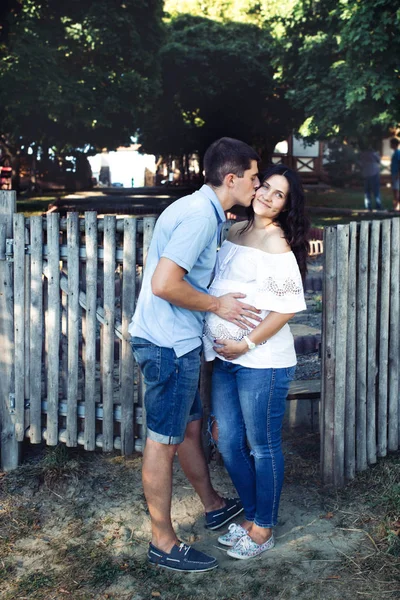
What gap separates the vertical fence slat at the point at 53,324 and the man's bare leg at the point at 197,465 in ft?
3.14

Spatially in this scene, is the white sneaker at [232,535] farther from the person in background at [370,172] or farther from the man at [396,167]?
the person in background at [370,172]

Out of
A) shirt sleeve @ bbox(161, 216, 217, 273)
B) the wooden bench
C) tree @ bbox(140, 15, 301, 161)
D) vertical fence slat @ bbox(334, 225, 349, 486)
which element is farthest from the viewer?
tree @ bbox(140, 15, 301, 161)

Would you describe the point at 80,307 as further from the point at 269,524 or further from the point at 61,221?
the point at 269,524

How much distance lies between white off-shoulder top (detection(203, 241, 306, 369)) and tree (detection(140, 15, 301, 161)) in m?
26.6

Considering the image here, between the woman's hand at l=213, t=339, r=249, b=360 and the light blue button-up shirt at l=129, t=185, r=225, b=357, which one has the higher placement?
the light blue button-up shirt at l=129, t=185, r=225, b=357

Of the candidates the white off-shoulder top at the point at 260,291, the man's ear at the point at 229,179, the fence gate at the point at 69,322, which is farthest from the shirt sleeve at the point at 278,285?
the fence gate at the point at 69,322

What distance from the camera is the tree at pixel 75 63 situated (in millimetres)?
20516

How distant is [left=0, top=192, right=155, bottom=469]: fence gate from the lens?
4.14 metres

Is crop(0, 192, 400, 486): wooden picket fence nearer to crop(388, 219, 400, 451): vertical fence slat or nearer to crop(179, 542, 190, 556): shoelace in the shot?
crop(388, 219, 400, 451): vertical fence slat

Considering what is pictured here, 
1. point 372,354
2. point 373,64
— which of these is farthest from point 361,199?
point 372,354

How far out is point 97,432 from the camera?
4418 mm

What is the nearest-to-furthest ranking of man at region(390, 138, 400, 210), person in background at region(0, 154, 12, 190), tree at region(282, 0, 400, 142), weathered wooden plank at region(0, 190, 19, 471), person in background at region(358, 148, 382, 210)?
1. weathered wooden plank at region(0, 190, 19, 471)
2. tree at region(282, 0, 400, 142)
3. man at region(390, 138, 400, 210)
4. person in background at region(358, 148, 382, 210)
5. person in background at region(0, 154, 12, 190)

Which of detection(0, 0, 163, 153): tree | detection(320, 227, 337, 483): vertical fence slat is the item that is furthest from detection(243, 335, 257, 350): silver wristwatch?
detection(0, 0, 163, 153): tree

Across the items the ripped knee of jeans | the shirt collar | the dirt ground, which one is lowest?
the dirt ground
